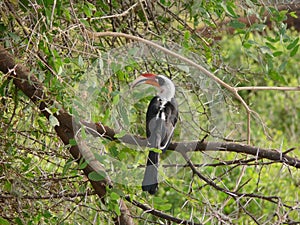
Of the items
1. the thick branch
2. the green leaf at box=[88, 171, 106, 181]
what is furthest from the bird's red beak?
the green leaf at box=[88, 171, 106, 181]

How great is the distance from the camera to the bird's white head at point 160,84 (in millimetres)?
1855

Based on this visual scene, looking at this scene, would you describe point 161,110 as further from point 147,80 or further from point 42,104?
point 42,104

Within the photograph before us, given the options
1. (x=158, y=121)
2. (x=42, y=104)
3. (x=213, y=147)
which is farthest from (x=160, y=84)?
(x=42, y=104)

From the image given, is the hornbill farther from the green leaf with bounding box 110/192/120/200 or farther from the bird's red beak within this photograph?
the green leaf with bounding box 110/192/120/200

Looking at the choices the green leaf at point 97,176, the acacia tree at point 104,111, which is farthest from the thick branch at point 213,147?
the green leaf at point 97,176

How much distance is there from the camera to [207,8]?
2021mm

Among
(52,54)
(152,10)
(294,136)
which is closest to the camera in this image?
(52,54)

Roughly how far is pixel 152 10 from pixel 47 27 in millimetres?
700

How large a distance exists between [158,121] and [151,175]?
0.54ft

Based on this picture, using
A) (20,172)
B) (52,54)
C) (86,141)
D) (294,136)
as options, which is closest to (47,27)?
(52,54)

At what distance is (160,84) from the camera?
1867 mm

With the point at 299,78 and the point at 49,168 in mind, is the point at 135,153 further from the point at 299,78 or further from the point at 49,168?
the point at 299,78

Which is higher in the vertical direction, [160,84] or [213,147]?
[160,84]

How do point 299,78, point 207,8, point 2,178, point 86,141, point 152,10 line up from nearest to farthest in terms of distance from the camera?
point 86,141 < point 2,178 < point 207,8 < point 152,10 < point 299,78
